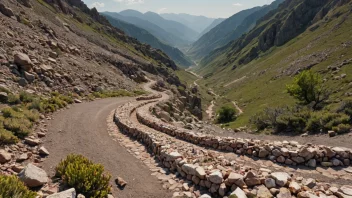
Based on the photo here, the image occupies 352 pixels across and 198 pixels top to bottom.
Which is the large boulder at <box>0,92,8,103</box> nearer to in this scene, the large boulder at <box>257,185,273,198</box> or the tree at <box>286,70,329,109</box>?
the large boulder at <box>257,185,273,198</box>

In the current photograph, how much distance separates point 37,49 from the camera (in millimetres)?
39688

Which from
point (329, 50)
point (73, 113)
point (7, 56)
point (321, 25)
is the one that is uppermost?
point (321, 25)

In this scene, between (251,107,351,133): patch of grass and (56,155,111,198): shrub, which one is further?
(251,107,351,133): patch of grass

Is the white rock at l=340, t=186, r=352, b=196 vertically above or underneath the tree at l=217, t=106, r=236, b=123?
above

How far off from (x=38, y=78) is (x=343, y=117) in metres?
34.9

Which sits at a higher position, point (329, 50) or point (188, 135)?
point (329, 50)

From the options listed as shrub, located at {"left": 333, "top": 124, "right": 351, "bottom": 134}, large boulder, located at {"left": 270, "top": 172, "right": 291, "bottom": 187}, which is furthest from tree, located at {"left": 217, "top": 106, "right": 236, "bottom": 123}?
large boulder, located at {"left": 270, "top": 172, "right": 291, "bottom": 187}

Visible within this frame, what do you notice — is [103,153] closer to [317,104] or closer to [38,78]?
[38,78]

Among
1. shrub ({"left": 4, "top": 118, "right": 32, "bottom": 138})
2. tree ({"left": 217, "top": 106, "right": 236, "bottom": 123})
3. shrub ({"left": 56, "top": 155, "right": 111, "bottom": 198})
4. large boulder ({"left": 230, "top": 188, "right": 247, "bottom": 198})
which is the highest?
large boulder ({"left": 230, "top": 188, "right": 247, "bottom": 198})

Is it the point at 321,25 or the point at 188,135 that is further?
the point at 321,25

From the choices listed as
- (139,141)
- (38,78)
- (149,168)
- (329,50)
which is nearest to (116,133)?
(139,141)

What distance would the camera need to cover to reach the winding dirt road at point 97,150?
11654 millimetres

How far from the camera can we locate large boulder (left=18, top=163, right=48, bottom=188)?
390 inches

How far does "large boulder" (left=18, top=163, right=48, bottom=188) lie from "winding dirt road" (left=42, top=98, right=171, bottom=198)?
4.07 ft
